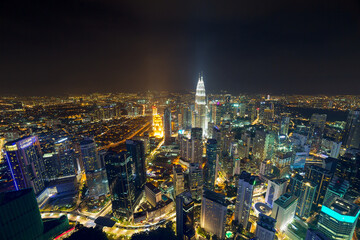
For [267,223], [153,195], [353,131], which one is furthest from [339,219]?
[353,131]

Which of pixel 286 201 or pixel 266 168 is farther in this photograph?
pixel 266 168

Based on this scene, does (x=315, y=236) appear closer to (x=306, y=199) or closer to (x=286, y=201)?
(x=286, y=201)

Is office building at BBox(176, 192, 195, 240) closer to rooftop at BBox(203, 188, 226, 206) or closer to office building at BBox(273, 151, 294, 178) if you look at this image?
rooftop at BBox(203, 188, 226, 206)

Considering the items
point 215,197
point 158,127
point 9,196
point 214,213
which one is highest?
point 9,196

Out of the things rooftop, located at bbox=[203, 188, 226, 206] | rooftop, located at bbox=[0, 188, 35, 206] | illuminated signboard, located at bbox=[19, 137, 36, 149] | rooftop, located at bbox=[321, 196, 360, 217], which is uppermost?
illuminated signboard, located at bbox=[19, 137, 36, 149]

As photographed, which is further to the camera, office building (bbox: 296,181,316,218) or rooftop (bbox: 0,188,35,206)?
office building (bbox: 296,181,316,218)

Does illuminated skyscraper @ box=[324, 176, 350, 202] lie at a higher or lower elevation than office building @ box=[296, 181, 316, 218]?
higher

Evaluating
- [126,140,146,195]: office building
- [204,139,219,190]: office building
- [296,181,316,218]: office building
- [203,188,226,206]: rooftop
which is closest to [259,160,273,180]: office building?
[296,181,316,218]: office building
